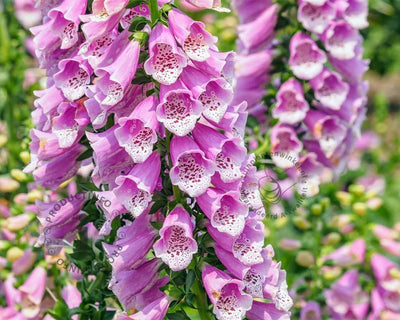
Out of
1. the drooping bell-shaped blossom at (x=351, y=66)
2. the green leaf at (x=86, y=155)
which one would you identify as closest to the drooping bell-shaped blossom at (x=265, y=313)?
the green leaf at (x=86, y=155)

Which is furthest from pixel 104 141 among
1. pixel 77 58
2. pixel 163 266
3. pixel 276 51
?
pixel 276 51

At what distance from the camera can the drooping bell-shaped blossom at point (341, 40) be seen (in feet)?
10.2

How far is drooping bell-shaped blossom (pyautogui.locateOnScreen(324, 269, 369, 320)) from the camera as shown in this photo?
3223 millimetres

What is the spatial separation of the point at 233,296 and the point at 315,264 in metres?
1.41

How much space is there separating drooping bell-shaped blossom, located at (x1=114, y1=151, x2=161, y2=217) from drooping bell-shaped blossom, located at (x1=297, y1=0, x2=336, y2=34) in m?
1.41

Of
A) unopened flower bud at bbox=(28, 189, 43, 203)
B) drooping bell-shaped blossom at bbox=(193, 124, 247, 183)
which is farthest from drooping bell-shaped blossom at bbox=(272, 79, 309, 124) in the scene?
drooping bell-shaped blossom at bbox=(193, 124, 247, 183)

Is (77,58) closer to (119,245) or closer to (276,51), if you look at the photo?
(119,245)

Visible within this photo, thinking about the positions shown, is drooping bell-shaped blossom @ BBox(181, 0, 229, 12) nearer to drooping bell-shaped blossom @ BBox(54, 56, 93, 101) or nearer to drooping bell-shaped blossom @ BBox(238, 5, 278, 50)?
drooping bell-shaped blossom @ BBox(54, 56, 93, 101)

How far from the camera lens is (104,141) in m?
1.84

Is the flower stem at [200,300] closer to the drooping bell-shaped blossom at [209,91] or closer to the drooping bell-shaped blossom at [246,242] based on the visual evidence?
the drooping bell-shaped blossom at [246,242]

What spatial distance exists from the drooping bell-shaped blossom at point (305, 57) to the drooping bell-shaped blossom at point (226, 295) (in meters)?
1.39

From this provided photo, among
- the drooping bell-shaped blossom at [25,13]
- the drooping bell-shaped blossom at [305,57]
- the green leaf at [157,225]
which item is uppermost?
the green leaf at [157,225]

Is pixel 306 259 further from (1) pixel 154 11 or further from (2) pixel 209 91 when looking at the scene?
(1) pixel 154 11

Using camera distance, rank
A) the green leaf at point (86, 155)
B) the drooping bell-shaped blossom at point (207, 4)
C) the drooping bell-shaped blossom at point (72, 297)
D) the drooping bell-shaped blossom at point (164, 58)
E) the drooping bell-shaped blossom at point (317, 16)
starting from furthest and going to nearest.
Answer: the drooping bell-shaped blossom at point (317, 16)
the drooping bell-shaped blossom at point (72, 297)
the green leaf at point (86, 155)
the drooping bell-shaped blossom at point (207, 4)
the drooping bell-shaped blossom at point (164, 58)
